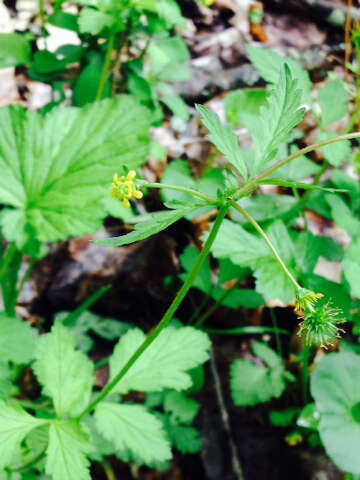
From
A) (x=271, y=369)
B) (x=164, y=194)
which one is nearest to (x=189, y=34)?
(x=164, y=194)

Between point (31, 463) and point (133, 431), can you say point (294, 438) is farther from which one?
point (31, 463)

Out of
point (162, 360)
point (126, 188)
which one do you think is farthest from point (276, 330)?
point (126, 188)

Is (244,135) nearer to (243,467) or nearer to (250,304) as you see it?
(250,304)

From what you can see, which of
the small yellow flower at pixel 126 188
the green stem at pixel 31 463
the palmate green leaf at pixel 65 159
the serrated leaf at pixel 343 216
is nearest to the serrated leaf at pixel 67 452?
the green stem at pixel 31 463

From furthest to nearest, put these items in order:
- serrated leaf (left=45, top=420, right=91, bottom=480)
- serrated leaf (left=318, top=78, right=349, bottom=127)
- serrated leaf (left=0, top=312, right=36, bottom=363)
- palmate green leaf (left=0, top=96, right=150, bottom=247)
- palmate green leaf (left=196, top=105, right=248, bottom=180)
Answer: serrated leaf (left=318, top=78, right=349, bottom=127)
palmate green leaf (left=0, top=96, right=150, bottom=247)
serrated leaf (left=0, top=312, right=36, bottom=363)
serrated leaf (left=45, top=420, right=91, bottom=480)
palmate green leaf (left=196, top=105, right=248, bottom=180)

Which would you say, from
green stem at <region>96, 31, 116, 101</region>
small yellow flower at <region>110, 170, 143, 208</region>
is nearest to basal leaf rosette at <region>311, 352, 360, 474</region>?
small yellow flower at <region>110, 170, 143, 208</region>

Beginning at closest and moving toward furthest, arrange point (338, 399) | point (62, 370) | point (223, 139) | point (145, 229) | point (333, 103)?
point (145, 229) < point (223, 139) < point (62, 370) < point (338, 399) < point (333, 103)

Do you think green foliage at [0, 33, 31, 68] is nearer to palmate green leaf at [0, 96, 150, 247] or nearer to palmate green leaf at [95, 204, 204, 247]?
palmate green leaf at [0, 96, 150, 247]
